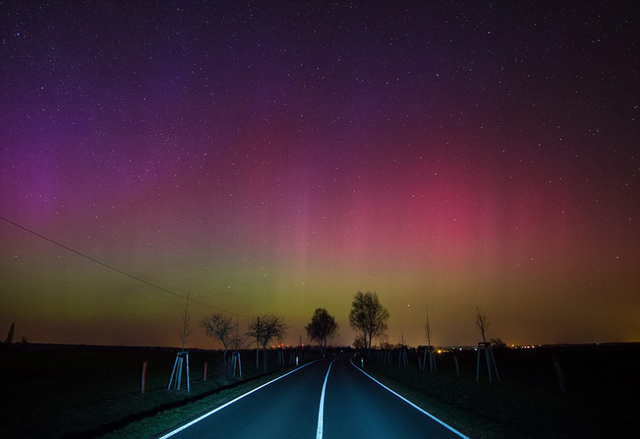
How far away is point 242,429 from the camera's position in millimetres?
8711

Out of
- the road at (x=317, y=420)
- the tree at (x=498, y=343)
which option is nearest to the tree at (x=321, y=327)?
the tree at (x=498, y=343)

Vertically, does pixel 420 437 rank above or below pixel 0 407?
A: above

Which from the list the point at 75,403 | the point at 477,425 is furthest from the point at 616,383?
the point at 75,403

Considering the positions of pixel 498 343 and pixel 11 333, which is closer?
pixel 498 343

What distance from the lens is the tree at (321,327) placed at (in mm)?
107750

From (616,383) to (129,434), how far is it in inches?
965

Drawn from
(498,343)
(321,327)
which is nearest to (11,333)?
(321,327)

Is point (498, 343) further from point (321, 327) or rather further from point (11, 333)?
point (11, 333)

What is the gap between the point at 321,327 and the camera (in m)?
107

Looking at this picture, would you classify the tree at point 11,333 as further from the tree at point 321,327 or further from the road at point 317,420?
the road at point 317,420

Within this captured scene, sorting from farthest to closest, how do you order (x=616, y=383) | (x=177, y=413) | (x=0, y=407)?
(x=616, y=383) → (x=0, y=407) → (x=177, y=413)

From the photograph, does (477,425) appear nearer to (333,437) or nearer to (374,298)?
(333,437)

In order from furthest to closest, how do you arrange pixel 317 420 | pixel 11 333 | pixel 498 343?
pixel 11 333 < pixel 498 343 < pixel 317 420

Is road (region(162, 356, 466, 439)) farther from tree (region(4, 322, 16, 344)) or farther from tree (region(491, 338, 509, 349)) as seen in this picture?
tree (region(4, 322, 16, 344))
